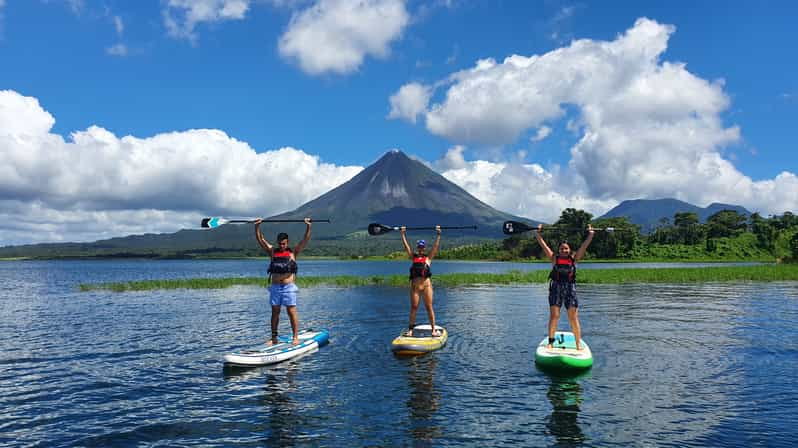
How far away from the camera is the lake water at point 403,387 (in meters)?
10.2

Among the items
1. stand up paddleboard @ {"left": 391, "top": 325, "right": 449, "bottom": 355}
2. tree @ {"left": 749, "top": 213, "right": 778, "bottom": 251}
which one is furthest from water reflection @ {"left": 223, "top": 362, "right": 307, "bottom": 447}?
tree @ {"left": 749, "top": 213, "right": 778, "bottom": 251}

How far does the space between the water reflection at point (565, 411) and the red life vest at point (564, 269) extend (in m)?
2.85

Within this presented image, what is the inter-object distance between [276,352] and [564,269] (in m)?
9.63

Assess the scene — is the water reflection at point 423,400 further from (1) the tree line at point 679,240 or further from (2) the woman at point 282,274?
(1) the tree line at point 679,240

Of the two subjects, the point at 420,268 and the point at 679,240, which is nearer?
the point at 420,268

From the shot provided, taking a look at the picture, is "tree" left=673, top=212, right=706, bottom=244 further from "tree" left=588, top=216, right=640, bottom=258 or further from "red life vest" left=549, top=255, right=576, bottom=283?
"red life vest" left=549, top=255, right=576, bottom=283

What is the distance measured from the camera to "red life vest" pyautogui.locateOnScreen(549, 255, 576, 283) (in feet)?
50.4

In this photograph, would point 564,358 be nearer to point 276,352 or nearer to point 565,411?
point 565,411

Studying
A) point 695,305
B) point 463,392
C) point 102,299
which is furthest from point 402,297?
point 463,392

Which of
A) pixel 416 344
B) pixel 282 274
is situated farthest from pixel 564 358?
pixel 282 274

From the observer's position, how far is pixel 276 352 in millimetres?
16516

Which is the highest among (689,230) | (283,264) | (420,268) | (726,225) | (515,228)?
(726,225)

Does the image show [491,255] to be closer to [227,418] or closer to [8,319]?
[8,319]

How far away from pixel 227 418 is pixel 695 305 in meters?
30.7
